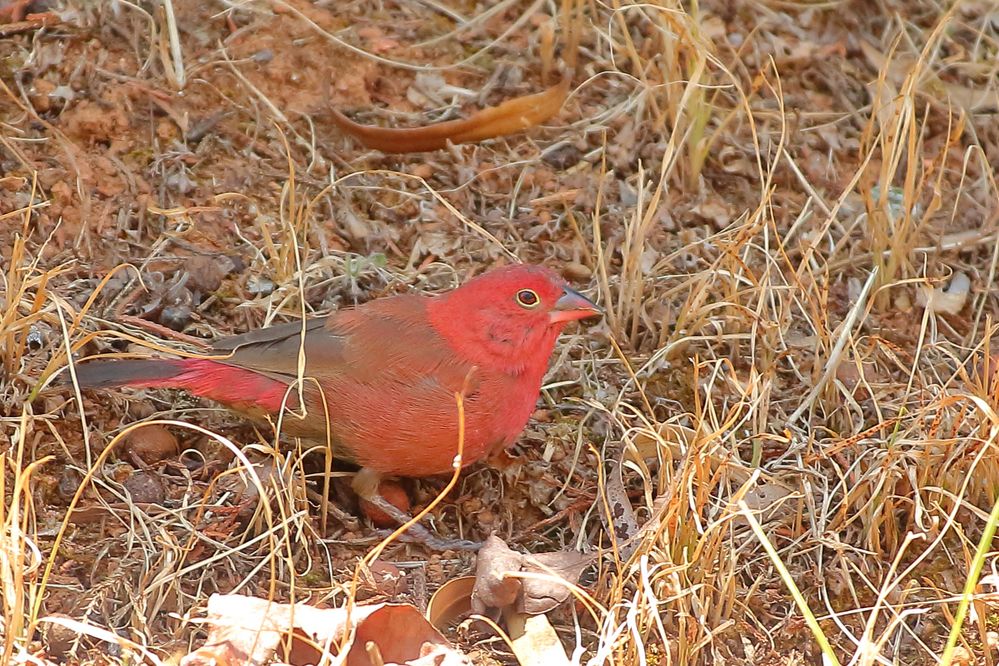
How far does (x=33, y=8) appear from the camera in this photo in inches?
208

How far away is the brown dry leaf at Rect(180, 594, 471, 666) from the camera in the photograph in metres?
3.09

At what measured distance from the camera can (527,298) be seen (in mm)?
4215

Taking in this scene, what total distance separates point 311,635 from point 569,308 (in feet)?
4.84

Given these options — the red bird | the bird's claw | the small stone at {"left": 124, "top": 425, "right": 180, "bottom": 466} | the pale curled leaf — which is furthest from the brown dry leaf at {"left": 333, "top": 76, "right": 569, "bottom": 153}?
the pale curled leaf

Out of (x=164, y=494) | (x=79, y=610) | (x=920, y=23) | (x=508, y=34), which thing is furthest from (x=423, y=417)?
(x=920, y=23)

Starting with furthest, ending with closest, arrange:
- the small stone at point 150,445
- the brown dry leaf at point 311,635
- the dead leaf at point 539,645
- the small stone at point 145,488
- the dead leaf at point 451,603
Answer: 1. the small stone at point 150,445
2. the small stone at point 145,488
3. the dead leaf at point 451,603
4. the dead leaf at point 539,645
5. the brown dry leaf at point 311,635

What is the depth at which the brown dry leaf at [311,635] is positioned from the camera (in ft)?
10.1

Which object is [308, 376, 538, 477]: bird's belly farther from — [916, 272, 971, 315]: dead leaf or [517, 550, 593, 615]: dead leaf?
[916, 272, 971, 315]: dead leaf

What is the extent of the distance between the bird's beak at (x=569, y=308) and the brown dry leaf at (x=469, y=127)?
1.22m

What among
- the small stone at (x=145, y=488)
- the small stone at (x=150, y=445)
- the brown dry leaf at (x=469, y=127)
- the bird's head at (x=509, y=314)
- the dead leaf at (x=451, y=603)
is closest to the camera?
the dead leaf at (x=451, y=603)

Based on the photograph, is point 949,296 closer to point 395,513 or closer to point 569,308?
point 569,308

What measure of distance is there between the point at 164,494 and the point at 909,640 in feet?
7.08

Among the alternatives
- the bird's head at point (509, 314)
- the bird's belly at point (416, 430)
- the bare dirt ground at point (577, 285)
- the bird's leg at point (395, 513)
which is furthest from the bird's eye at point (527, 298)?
the bird's leg at point (395, 513)

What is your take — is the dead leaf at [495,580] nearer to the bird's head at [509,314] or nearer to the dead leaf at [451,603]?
the dead leaf at [451,603]
